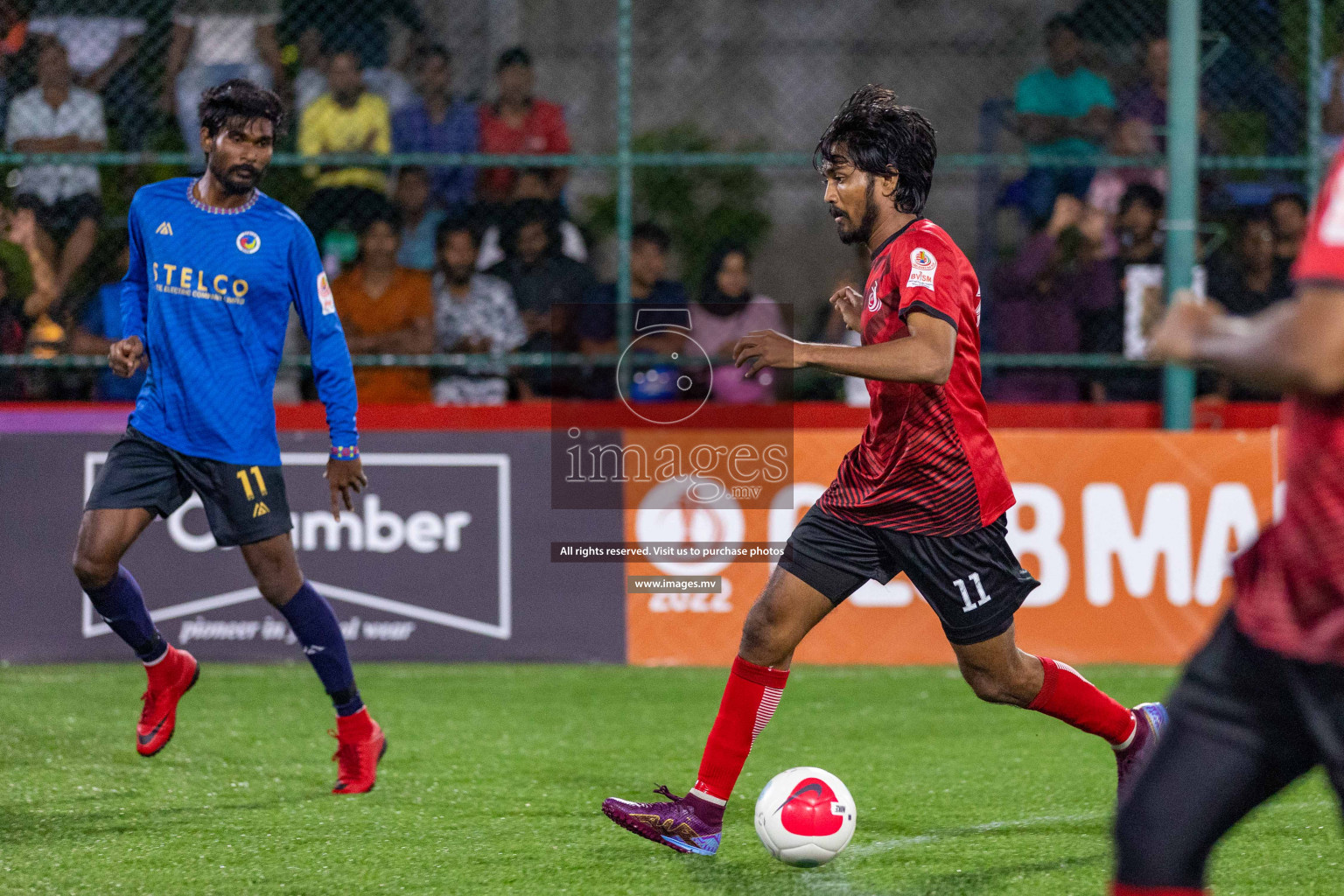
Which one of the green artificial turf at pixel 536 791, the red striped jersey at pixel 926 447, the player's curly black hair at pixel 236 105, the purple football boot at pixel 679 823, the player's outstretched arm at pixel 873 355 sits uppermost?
the player's curly black hair at pixel 236 105

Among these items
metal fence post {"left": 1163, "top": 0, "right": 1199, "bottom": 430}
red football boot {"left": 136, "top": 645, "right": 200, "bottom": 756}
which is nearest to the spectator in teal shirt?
metal fence post {"left": 1163, "top": 0, "right": 1199, "bottom": 430}

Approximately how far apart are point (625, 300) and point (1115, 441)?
8.82ft

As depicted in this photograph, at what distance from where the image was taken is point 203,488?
4934 mm

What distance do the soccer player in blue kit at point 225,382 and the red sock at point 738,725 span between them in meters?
1.44

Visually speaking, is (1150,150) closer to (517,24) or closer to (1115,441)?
(1115,441)

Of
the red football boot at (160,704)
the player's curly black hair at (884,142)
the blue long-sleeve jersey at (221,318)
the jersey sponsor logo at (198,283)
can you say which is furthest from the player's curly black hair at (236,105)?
the player's curly black hair at (884,142)

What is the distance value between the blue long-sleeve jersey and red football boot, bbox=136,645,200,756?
2.55ft

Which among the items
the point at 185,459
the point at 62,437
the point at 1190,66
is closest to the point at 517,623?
the point at 62,437

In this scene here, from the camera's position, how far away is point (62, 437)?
7641 mm

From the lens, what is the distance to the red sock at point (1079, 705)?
4145 mm

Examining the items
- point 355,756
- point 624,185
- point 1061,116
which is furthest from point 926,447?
→ point 1061,116

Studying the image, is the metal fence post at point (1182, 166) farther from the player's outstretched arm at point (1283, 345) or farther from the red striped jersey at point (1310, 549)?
the player's outstretched arm at point (1283, 345)

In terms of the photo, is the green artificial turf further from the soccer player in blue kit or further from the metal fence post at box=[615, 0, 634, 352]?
the metal fence post at box=[615, 0, 634, 352]

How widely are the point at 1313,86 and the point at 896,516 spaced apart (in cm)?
553
